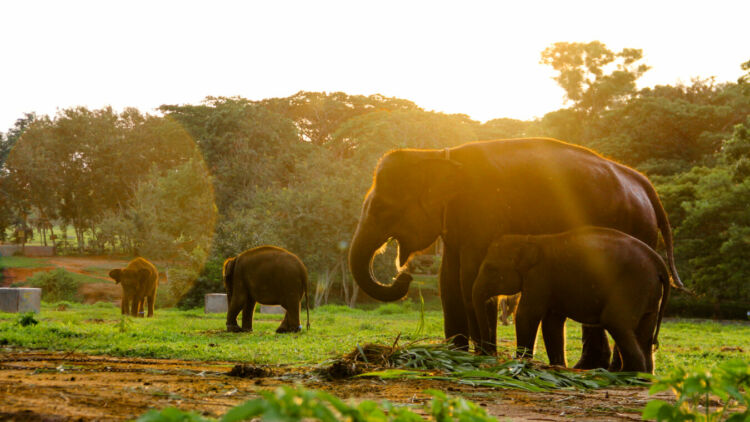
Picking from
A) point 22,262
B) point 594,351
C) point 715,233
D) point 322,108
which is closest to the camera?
point 594,351

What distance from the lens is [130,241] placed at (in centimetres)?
4950

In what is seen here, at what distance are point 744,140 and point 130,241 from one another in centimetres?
3943

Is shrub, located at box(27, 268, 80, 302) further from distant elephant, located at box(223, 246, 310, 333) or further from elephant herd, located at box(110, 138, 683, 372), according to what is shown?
elephant herd, located at box(110, 138, 683, 372)

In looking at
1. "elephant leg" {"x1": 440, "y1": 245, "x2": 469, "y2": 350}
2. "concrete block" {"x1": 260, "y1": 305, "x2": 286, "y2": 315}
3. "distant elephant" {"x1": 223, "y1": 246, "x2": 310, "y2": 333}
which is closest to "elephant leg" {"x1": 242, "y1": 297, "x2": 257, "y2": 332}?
"distant elephant" {"x1": 223, "y1": 246, "x2": 310, "y2": 333}

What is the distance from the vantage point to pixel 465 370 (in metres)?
5.70

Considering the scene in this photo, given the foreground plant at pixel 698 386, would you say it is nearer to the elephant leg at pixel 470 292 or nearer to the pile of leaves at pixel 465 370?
the pile of leaves at pixel 465 370

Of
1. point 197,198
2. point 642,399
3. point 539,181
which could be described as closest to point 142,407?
point 642,399

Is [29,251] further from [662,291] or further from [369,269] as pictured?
[662,291]

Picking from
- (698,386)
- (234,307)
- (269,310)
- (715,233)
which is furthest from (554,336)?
(715,233)

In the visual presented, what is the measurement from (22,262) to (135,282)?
108ft

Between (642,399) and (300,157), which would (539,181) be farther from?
(300,157)

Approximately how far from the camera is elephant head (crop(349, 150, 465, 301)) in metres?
7.07

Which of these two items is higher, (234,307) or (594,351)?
(594,351)

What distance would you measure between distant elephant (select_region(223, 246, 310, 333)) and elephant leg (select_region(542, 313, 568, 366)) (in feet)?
23.6
